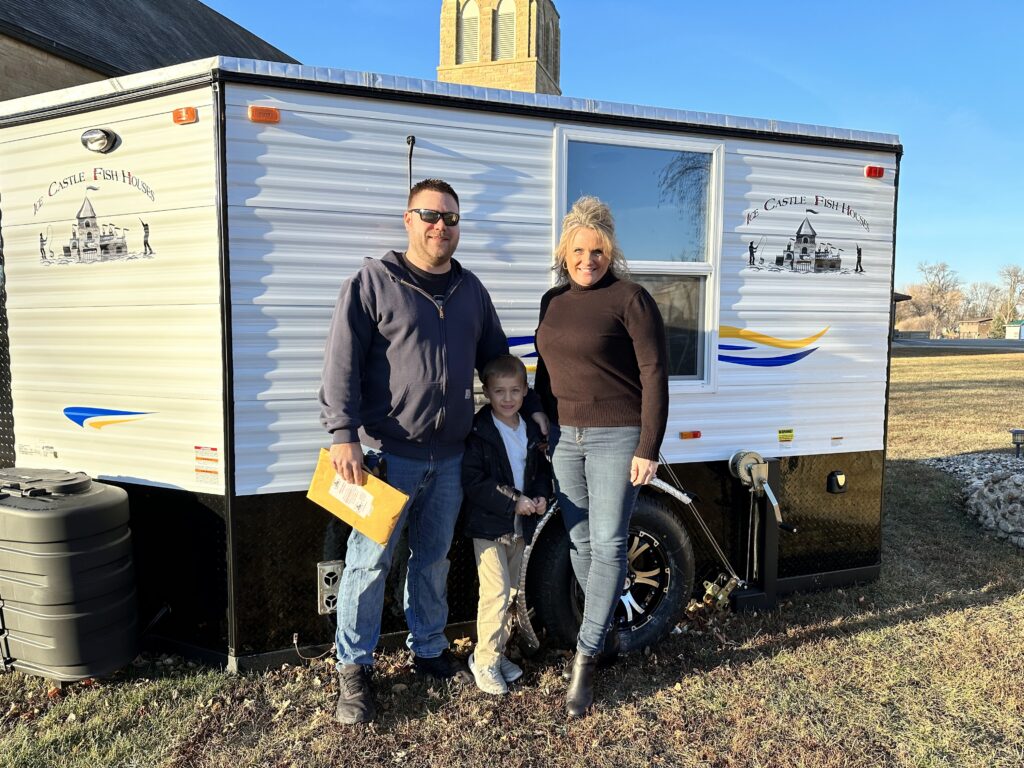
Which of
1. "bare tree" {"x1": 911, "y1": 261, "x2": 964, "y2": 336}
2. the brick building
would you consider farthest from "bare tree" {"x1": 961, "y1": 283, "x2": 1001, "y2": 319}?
the brick building

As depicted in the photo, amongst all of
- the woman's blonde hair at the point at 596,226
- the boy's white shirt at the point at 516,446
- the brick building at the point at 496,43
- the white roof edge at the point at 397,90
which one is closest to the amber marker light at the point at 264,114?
the white roof edge at the point at 397,90

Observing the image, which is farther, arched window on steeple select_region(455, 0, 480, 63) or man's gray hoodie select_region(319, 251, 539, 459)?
arched window on steeple select_region(455, 0, 480, 63)

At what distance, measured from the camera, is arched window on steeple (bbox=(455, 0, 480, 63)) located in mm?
31266

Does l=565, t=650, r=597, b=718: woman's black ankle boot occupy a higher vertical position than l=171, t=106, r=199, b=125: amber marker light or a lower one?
lower

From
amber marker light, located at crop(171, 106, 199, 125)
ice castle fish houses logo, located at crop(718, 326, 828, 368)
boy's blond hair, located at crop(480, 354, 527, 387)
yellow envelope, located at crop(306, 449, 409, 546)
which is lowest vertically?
yellow envelope, located at crop(306, 449, 409, 546)

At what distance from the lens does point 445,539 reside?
285 cm

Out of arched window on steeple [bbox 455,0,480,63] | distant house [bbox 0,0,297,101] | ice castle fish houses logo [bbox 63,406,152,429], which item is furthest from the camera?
arched window on steeple [bbox 455,0,480,63]

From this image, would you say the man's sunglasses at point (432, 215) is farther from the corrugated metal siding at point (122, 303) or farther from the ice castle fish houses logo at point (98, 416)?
the ice castle fish houses logo at point (98, 416)

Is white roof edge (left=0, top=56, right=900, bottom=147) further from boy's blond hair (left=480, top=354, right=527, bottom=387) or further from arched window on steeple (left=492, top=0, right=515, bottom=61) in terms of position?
arched window on steeple (left=492, top=0, right=515, bottom=61)

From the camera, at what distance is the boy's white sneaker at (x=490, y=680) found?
286cm

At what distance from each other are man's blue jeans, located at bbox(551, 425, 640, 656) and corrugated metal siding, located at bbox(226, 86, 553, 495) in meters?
0.99

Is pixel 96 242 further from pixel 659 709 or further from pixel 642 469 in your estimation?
pixel 659 709

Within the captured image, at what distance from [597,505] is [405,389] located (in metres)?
0.87

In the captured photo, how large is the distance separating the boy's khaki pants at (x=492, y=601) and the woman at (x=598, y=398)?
12.9 inches
